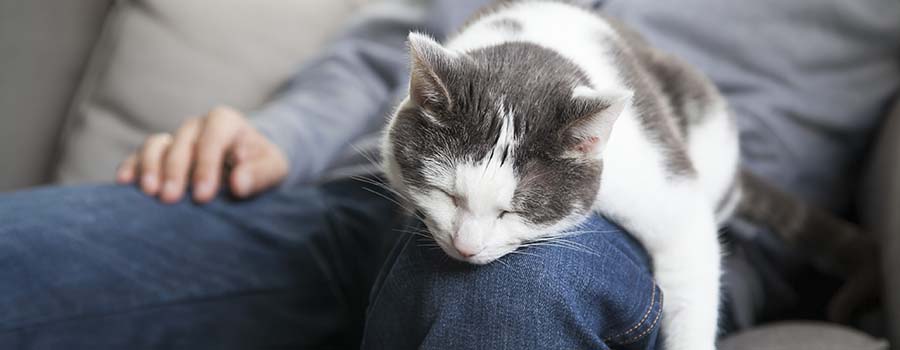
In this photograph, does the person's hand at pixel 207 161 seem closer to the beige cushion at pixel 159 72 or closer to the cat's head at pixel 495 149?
the beige cushion at pixel 159 72

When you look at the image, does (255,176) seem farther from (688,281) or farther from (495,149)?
(688,281)

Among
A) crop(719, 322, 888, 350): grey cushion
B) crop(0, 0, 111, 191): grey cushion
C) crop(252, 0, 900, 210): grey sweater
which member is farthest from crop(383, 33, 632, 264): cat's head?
crop(0, 0, 111, 191): grey cushion

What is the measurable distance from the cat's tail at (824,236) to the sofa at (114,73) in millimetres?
1048

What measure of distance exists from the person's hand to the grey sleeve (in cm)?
9

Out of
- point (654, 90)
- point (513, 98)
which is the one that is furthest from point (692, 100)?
point (513, 98)

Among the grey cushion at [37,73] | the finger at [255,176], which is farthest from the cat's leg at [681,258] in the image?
the grey cushion at [37,73]

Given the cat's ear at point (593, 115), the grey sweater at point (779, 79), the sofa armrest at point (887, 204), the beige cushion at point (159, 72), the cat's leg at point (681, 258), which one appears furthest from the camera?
the beige cushion at point (159, 72)

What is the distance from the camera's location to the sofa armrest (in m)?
0.91

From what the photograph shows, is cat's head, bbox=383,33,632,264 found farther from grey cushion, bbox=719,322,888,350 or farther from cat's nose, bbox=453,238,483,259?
grey cushion, bbox=719,322,888,350

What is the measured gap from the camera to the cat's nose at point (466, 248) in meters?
0.68

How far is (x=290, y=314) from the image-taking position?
3.46 feet

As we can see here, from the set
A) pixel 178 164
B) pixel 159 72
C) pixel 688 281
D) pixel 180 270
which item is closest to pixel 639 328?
pixel 688 281

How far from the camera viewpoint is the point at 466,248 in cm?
68

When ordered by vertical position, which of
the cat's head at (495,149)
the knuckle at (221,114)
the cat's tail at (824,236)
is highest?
the cat's head at (495,149)
